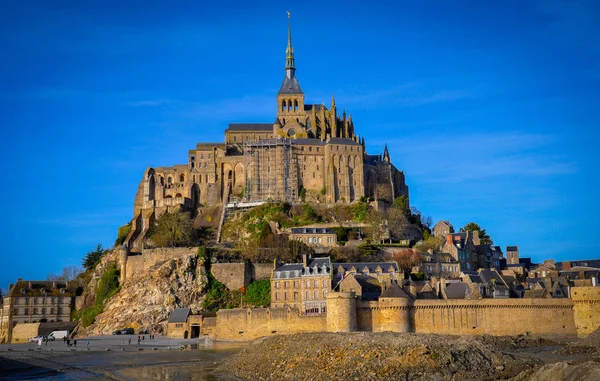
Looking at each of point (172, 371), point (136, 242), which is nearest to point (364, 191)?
point (136, 242)

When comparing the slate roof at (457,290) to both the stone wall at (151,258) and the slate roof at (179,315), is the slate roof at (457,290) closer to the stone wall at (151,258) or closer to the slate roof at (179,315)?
the slate roof at (179,315)

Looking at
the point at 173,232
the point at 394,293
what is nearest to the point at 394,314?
the point at 394,293

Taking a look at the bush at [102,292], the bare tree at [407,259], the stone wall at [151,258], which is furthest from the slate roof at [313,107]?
the bush at [102,292]

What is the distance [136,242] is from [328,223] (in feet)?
65.2

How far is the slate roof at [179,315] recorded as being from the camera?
2235 inches

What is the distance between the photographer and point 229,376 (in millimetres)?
38188

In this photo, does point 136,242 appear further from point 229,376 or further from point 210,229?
point 229,376

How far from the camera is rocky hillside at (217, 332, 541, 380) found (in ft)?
113

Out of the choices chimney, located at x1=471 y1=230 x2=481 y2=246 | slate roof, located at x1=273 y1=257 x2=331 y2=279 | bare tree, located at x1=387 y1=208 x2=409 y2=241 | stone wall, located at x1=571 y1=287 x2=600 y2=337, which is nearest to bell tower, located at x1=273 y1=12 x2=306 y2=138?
bare tree, located at x1=387 y1=208 x2=409 y2=241

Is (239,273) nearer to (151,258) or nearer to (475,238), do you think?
(151,258)

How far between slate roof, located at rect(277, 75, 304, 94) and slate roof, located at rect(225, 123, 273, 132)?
4598 millimetres

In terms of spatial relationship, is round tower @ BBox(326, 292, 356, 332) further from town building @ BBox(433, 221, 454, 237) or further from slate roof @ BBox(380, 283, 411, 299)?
town building @ BBox(433, 221, 454, 237)

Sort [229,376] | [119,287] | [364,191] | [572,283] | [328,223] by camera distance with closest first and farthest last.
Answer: [229,376] → [572,283] → [119,287] → [328,223] → [364,191]

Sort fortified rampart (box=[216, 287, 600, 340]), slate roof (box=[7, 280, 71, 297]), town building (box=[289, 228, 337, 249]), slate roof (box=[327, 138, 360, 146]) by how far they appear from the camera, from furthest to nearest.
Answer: slate roof (box=[327, 138, 360, 146]), slate roof (box=[7, 280, 71, 297]), town building (box=[289, 228, 337, 249]), fortified rampart (box=[216, 287, 600, 340])
